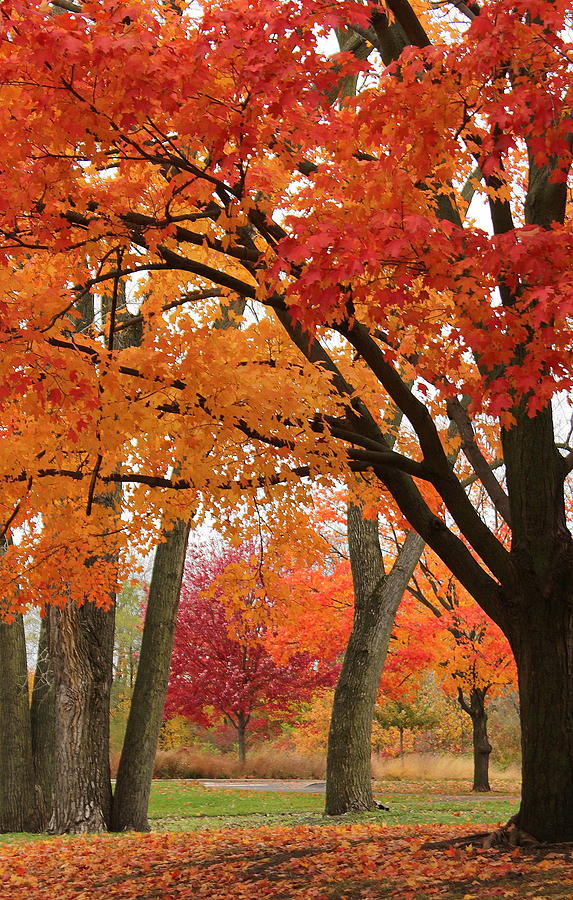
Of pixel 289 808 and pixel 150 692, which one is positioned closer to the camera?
pixel 150 692

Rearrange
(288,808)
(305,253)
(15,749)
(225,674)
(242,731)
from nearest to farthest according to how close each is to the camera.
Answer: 1. (305,253)
2. (15,749)
3. (288,808)
4. (225,674)
5. (242,731)

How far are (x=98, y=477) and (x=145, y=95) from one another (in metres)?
3.58

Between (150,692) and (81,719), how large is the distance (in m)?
0.98

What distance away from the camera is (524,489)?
6590 mm

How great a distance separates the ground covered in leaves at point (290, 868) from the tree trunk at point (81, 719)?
1532mm

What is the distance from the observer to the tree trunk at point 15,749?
1274 cm

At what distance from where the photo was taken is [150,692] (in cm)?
1167

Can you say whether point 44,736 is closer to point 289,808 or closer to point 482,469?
point 289,808

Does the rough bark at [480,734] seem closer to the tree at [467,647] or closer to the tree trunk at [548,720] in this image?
the tree at [467,647]

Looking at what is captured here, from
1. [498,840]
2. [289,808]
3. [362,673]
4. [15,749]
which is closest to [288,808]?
[289,808]

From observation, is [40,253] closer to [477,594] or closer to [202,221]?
[202,221]

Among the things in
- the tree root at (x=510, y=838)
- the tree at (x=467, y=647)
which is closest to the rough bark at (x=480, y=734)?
the tree at (x=467, y=647)

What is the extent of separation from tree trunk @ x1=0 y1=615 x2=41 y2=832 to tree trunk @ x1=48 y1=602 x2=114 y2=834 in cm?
179

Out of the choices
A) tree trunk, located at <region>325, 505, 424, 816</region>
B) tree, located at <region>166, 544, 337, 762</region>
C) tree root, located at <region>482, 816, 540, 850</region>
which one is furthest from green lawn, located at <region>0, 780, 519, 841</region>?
tree, located at <region>166, 544, 337, 762</region>
